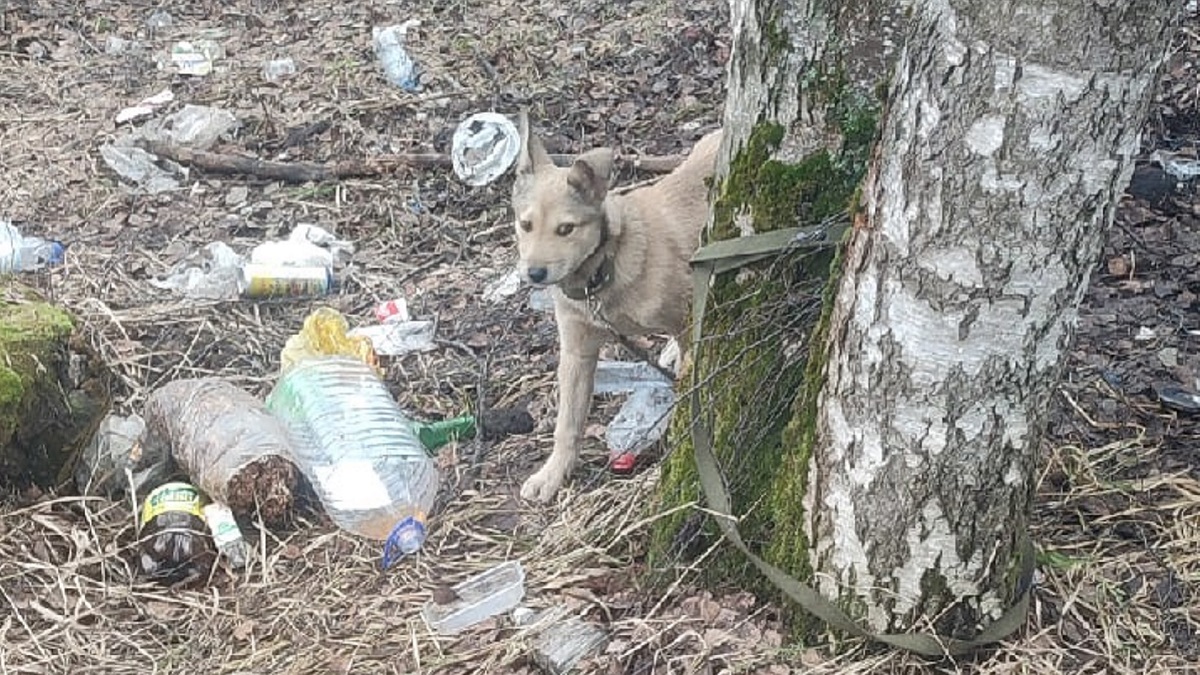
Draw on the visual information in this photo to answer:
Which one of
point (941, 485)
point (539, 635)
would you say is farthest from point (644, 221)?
point (941, 485)

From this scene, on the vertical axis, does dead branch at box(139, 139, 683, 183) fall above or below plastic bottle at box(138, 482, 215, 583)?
above

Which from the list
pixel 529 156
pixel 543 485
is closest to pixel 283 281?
pixel 529 156

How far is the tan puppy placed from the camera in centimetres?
447

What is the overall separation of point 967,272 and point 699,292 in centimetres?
88

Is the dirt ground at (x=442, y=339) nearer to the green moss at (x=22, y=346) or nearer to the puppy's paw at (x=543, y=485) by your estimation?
the puppy's paw at (x=543, y=485)

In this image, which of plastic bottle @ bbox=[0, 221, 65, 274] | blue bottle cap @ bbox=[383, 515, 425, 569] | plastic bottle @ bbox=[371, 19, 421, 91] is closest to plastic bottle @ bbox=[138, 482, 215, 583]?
blue bottle cap @ bbox=[383, 515, 425, 569]

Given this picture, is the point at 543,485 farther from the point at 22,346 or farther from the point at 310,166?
the point at 310,166

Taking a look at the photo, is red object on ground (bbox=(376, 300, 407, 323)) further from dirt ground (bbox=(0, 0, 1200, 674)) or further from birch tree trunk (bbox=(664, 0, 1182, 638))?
birch tree trunk (bbox=(664, 0, 1182, 638))

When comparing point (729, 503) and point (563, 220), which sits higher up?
point (563, 220)

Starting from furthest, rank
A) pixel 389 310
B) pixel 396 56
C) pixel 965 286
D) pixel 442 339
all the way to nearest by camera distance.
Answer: pixel 396 56 → pixel 389 310 → pixel 442 339 → pixel 965 286

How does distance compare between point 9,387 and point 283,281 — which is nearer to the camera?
point 9,387

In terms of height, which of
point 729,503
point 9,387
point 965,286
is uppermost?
point 965,286

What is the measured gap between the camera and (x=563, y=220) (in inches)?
176

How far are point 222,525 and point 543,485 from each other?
942 millimetres
